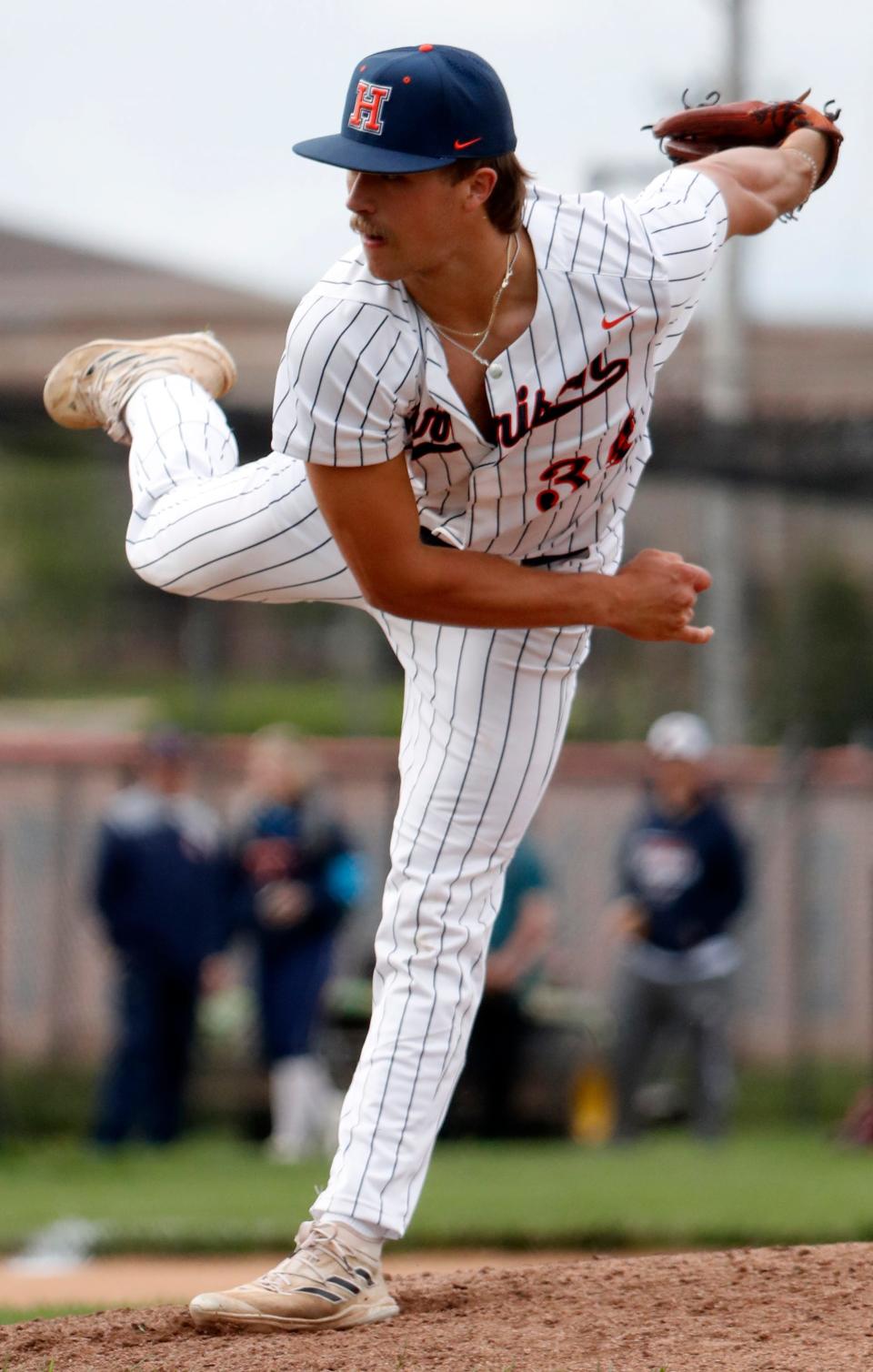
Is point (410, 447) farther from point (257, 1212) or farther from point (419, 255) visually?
point (257, 1212)

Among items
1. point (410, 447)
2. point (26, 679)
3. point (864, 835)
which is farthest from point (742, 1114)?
point (26, 679)

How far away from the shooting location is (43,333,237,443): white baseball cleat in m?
4.11

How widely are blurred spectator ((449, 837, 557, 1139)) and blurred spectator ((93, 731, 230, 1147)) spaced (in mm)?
1370

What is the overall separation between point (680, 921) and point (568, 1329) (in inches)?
241

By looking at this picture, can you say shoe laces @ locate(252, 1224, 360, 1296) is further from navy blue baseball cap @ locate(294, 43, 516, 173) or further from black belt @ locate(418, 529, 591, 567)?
navy blue baseball cap @ locate(294, 43, 516, 173)

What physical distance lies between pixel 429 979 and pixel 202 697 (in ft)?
30.9

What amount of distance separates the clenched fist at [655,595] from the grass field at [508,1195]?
3238 millimetres

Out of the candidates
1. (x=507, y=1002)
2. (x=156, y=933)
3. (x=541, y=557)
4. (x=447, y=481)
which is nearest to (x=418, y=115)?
(x=447, y=481)

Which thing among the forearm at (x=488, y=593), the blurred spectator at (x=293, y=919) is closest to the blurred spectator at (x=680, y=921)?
the blurred spectator at (x=293, y=919)

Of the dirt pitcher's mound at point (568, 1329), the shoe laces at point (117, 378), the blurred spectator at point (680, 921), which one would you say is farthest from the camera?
the blurred spectator at point (680, 921)

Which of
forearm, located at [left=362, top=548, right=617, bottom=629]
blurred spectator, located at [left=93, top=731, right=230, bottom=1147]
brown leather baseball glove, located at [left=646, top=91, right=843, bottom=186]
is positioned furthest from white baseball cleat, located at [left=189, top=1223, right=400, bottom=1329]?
blurred spectator, located at [left=93, top=731, right=230, bottom=1147]

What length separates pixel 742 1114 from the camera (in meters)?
10.7

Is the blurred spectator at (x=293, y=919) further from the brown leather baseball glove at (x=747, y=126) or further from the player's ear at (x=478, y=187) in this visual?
the player's ear at (x=478, y=187)

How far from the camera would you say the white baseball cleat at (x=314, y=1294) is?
3350mm
